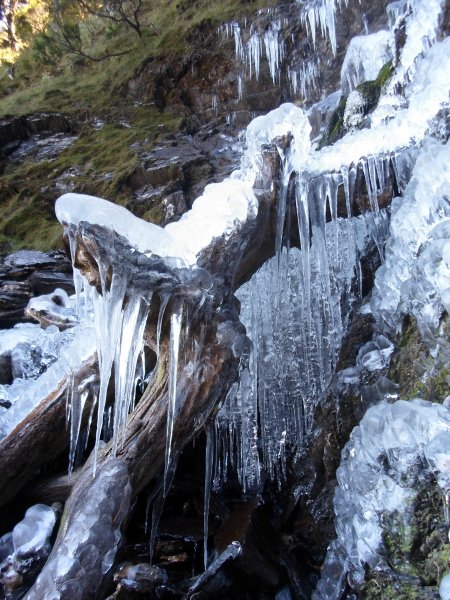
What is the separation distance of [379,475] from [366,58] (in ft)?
20.9

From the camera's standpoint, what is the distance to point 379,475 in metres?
2.07

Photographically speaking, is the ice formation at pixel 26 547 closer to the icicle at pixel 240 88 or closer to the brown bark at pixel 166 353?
the brown bark at pixel 166 353

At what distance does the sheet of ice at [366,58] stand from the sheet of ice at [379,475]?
5.50 m

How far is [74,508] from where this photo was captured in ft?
8.26

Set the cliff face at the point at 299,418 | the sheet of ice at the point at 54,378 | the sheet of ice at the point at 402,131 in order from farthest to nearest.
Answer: the sheet of ice at the point at 54,378 → the sheet of ice at the point at 402,131 → the cliff face at the point at 299,418

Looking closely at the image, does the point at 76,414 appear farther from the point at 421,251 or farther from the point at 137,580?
the point at 421,251

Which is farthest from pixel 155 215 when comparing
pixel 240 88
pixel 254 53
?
pixel 254 53

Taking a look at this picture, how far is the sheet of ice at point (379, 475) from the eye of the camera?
6.04 feet

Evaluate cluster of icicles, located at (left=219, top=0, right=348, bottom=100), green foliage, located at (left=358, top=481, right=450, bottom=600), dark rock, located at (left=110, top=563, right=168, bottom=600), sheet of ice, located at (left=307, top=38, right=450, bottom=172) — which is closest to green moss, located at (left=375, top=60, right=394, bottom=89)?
sheet of ice, located at (left=307, top=38, right=450, bottom=172)

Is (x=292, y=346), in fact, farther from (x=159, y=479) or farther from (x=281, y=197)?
(x=159, y=479)

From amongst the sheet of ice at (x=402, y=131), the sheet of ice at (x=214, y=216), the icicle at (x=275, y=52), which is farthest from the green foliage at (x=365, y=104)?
the icicle at (x=275, y=52)

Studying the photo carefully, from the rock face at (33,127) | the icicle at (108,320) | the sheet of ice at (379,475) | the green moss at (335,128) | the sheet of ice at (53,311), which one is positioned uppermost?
the rock face at (33,127)

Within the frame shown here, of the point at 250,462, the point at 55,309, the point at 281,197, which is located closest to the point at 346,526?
the point at 250,462

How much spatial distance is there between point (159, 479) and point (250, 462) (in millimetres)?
1146
